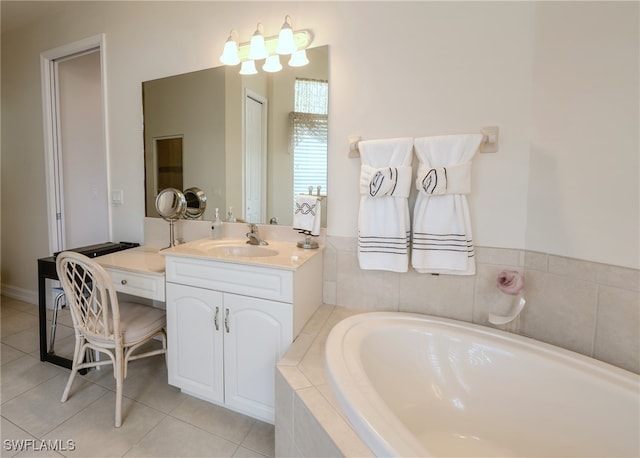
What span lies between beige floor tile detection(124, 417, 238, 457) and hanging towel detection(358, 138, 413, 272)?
1064 mm

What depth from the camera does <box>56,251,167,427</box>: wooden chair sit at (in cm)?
147

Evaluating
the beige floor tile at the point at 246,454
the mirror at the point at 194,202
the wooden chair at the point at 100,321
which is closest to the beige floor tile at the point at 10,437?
the wooden chair at the point at 100,321

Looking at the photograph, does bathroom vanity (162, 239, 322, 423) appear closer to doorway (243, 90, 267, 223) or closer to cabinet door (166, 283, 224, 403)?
cabinet door (166, 283, 224, 403)

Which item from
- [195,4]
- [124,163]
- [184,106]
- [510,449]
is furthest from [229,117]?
[510,449]

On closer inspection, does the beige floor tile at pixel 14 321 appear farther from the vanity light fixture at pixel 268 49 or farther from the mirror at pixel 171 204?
the vanity light fixture at pixel 268 49

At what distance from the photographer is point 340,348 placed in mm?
1196

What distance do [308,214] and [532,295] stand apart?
3.79 feet

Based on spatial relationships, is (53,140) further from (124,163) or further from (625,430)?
(625,430)

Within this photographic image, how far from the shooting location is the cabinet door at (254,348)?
1410mm

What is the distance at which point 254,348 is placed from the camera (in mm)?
1468

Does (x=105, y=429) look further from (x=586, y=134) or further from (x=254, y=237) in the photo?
(x=586, y=134)

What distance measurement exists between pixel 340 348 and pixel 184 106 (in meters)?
1.85

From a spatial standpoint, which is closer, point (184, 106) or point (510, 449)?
point (510, 449)

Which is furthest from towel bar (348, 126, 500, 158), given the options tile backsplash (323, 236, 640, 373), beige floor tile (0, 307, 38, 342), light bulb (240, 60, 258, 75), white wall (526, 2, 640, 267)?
beige floor tile (0, 307, 38, 342)
